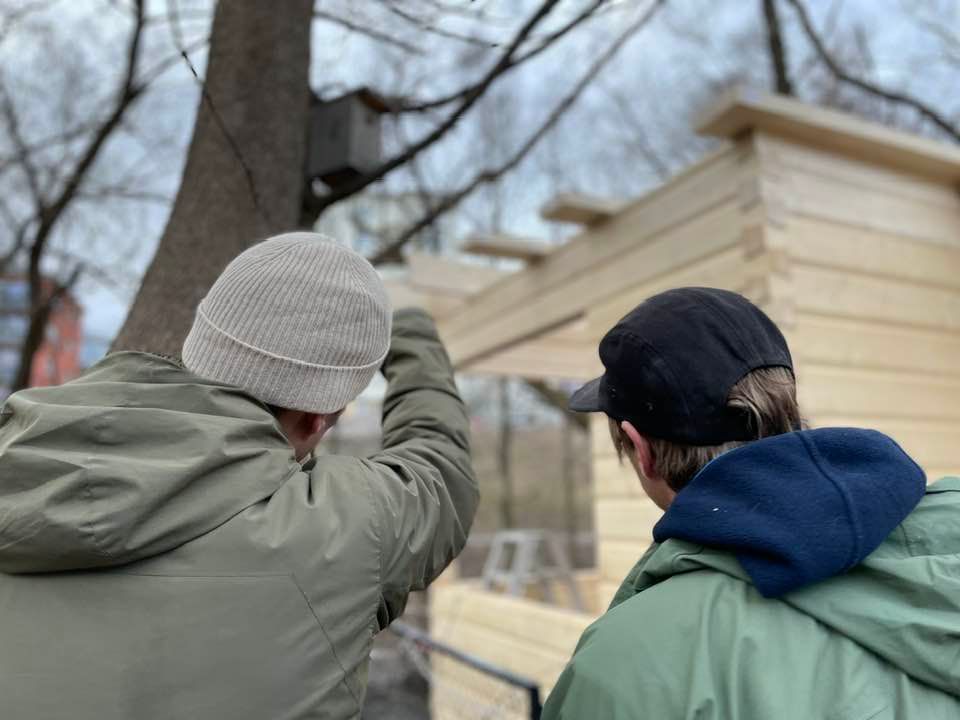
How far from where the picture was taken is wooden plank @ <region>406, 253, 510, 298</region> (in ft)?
16.9

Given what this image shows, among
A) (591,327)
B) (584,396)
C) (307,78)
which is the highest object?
(307,78)

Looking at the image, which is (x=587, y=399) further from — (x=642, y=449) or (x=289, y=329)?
(x=289, y=329)

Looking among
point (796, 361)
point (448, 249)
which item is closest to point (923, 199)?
point (796, 361)

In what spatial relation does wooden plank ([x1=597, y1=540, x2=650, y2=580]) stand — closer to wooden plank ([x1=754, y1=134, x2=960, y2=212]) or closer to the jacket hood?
wooden plank ([x1=754, y1=134, x2=960, y2=212])

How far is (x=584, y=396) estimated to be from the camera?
1.29 metres

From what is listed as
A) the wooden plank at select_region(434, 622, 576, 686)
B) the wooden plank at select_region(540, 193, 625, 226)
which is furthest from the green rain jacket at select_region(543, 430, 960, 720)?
the wooden plank at select_region(434, 622, 576, 686)

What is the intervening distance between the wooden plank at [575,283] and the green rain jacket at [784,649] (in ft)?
7.82

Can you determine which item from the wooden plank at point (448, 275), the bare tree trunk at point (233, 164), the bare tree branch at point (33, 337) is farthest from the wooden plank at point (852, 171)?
the bare tree branch at point (33, 337)

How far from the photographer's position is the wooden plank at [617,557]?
3487 mm

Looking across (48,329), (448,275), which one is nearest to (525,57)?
(448,275)

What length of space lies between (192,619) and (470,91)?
169cm

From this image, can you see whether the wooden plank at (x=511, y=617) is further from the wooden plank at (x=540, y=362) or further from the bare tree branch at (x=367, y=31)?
the bare tree branch at (x=367, y=31)

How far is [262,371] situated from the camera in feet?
3.47

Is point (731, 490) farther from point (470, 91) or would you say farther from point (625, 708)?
point (470, 91)
